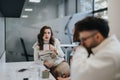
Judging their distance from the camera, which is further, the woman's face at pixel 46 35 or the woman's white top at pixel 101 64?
the woman's face at pixel 46 35

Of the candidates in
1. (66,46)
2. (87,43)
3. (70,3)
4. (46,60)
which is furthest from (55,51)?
(70,3)

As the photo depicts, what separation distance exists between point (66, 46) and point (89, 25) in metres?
4.97

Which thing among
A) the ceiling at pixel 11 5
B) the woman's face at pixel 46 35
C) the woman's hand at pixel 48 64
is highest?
the ceiling at pixel 11 5

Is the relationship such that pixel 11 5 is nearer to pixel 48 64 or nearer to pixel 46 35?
pixel 46 35

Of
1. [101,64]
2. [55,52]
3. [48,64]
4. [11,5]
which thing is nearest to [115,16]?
[55,52]

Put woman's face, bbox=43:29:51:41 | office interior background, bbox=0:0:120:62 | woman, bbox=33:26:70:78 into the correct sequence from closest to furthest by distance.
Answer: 1. woman, bbox=33:26:70:78
2. woman's face, bbox=43:29:51:41
3. office interior background, bbox=0:0:120:62

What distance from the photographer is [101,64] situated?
1.04 meters

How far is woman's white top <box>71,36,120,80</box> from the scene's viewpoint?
1.02 meters

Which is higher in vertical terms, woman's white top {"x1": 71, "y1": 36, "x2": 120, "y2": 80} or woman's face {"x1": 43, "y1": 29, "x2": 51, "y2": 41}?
woman's white top {"x1": 71, "y1": 36, "x2": 120, "y2": 80}

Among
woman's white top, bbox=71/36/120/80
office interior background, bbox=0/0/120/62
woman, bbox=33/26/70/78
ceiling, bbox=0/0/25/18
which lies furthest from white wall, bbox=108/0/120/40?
office interior background, bbox=0/0/120/62

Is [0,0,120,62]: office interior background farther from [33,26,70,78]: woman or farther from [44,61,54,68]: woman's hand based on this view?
[44,61,54,68]: woman's hand

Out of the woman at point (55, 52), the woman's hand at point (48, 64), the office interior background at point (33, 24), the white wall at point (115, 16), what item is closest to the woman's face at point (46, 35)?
the woman at point (55, 52)

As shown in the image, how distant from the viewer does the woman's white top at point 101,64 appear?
1.02 m

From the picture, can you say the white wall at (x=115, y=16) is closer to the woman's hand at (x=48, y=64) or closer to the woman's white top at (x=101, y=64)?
the woman's hand at (x=48, y=64)
